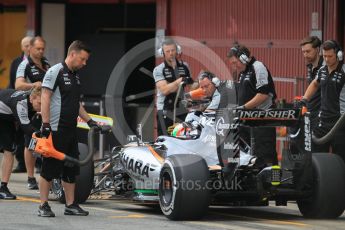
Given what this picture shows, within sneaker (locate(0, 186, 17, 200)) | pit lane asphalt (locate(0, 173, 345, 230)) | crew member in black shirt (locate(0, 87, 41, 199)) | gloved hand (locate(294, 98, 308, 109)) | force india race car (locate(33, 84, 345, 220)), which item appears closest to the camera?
pit lane asphalt (locate(0, 173, 345, 230))

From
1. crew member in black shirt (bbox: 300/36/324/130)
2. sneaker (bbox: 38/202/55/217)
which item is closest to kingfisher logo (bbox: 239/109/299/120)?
crew member in black shirt (bbox: 300/36/324/130)

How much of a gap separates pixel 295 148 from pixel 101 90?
13285 mm

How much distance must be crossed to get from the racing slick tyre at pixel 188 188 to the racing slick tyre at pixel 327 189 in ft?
4.24

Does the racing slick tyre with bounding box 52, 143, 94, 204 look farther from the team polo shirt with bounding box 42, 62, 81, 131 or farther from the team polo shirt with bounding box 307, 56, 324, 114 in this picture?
the team polo shirt with bounding box 307, 56, 324, 114

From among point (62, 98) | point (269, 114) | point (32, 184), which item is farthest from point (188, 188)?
point (32, 184)

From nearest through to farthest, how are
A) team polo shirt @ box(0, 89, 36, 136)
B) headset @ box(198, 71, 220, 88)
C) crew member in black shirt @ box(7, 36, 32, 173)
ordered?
headset @ box(198, 71, 220, 88)
team polo shirt @ box(0, 89, 36, 136)
crew member in black shirt @ box(7, 36, 32, 173)

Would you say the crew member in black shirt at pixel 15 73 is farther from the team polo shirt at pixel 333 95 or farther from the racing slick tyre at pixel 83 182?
the team polo shirt at pixel 333 95

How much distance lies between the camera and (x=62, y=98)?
11.5m

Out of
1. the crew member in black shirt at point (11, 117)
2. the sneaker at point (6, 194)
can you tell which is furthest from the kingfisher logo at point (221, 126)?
the sneaker at point (6, 194)

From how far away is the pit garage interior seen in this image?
18.8 metres

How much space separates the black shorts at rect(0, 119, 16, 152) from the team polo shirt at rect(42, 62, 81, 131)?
2.58 m

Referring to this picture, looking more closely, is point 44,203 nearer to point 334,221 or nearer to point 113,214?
point 113,214

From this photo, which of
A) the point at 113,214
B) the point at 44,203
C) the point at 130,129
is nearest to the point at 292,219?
the point at 113,214

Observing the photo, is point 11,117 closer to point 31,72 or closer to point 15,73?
point 31,72
